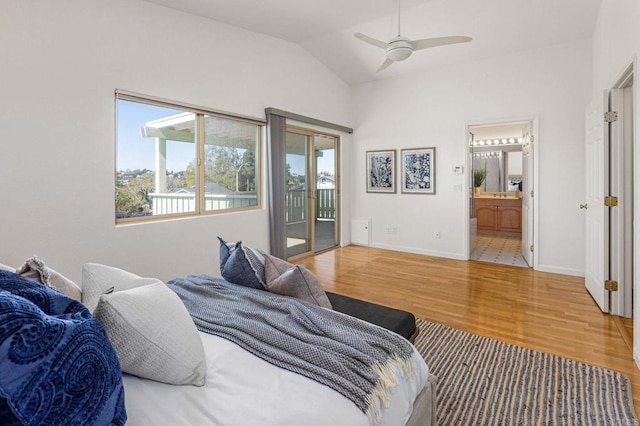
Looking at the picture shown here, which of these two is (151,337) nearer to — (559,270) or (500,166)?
(559,270)

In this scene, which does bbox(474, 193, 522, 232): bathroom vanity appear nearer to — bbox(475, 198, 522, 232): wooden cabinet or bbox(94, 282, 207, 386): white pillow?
bbox(475, 198, 522, 232): wooden cabinet

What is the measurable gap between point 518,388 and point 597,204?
7.48 ft

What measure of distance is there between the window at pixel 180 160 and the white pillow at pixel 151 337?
8.44 ft

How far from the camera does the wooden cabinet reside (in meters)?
7.36

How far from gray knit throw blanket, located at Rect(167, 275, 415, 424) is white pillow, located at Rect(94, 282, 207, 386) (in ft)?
0.91

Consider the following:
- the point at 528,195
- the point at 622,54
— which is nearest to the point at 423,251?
the point at 528,195

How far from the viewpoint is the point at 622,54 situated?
264 cm

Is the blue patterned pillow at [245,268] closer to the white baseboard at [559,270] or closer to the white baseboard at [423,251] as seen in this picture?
the white baseboard at [423,251]

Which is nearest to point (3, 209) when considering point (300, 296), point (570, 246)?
point (300, 296)

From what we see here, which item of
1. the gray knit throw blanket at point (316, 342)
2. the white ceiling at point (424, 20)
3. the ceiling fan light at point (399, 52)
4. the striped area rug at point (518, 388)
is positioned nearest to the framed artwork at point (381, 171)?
the white ceiling at point (424, 20)

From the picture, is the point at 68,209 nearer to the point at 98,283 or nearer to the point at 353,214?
the point at 98,283

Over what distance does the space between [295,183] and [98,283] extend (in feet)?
13.9

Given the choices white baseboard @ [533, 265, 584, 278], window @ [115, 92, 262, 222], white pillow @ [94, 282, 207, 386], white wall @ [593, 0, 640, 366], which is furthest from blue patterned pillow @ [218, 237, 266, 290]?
white baseboard @ [533, 265, 584, 278]

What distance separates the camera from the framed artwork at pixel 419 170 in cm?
544
